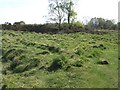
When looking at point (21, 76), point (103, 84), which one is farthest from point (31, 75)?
point (103, 84)

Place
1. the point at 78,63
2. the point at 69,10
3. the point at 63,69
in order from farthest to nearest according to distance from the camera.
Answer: the point at 69,10 → the point at 78,63 → the point at 63,69

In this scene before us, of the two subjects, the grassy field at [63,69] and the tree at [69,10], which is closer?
the grassy field at [63,69]

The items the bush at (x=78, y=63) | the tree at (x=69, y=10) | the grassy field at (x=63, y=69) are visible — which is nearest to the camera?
the grassy field at (x=63, y=69)

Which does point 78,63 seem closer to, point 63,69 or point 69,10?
point 63,69

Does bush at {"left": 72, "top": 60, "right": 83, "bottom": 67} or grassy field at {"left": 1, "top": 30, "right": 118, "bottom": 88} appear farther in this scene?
bush at {"left": 72, "top": 60, "right": 83, "bottom": 67}

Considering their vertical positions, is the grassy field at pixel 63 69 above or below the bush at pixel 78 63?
below

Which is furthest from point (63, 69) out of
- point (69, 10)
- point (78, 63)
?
point (69, 10)

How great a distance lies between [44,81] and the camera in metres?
22.8

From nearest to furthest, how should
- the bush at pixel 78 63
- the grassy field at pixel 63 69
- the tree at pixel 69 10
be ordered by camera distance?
the grassy field at pixel 63 69, the bush at pixel 78 63, the tree at pixel 69 10

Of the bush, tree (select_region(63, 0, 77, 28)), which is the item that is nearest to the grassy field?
the bush

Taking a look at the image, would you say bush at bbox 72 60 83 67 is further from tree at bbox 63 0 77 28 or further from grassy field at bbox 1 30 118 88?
tree at bbox 63 0 77 28

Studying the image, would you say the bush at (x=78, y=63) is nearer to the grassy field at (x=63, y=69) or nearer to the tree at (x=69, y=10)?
the grassy field at (x=63, y=69)

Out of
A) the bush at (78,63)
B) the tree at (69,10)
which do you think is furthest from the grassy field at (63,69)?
the tree at (69,10)

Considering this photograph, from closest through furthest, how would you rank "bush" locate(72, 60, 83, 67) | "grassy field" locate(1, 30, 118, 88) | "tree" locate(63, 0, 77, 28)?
"grassy field" locate(1, 30, 118, 88) → "bush" locate(72, 60, 83, 67) → "tree" locate(63, 0, 77, 28)
